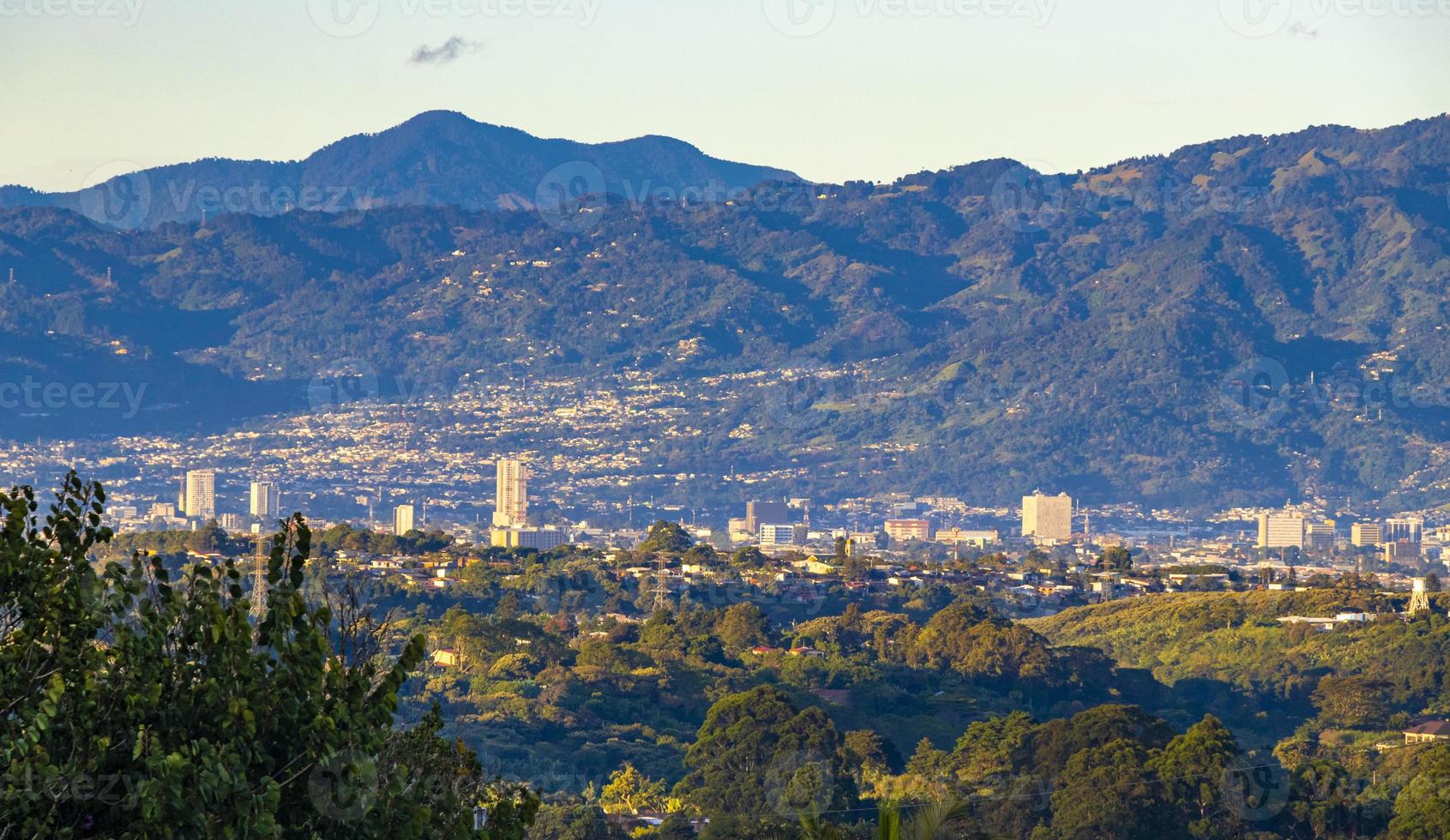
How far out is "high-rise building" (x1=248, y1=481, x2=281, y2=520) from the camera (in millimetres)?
160400

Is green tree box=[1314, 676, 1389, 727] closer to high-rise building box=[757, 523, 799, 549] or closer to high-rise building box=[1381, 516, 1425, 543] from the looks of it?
high-rise building box=[757, 523, 799, 549]

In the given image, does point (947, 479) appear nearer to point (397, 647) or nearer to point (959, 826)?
point (397, 647)

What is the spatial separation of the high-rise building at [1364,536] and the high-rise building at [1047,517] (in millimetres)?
19393

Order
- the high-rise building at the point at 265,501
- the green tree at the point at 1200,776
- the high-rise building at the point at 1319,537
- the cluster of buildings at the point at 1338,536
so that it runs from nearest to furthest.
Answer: the green tree at the point at 1200,776
the cluster of buildings at the point at 1338,536
the high-rise building at the point at 1319,537
the high-rise building at the point at 265,501

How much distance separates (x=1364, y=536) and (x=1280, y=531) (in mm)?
6799

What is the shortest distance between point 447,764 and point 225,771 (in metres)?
2.94

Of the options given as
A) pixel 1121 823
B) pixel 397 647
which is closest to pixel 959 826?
pixel 1121 823

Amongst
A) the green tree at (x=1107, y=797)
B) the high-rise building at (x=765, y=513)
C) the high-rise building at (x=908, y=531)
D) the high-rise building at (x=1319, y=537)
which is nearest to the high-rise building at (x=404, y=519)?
the high-rise building at (x=765, y=513)

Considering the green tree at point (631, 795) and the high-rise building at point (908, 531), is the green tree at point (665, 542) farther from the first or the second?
the high-rise building at point (908, 531)

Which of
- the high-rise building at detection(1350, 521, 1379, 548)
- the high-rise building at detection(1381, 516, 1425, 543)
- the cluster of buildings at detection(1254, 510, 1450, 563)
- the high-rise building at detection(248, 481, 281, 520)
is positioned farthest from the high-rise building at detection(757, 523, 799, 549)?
the high-rise building at detection(1381, 516, 1425, 543)

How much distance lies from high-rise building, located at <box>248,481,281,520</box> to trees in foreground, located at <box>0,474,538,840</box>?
149m

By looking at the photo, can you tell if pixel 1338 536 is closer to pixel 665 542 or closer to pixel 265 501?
pixel 265 501

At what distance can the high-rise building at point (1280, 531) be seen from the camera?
158 metres

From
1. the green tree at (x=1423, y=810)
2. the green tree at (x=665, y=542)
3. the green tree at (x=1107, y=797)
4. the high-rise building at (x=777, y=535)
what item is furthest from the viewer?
the high-rise building at (x=777, y=535)
